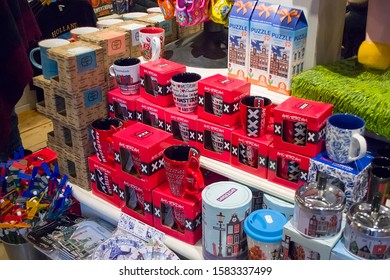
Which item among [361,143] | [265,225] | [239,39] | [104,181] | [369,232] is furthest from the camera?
[104,181]

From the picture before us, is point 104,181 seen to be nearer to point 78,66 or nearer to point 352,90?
point 78,66

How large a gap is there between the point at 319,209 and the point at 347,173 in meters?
0.15

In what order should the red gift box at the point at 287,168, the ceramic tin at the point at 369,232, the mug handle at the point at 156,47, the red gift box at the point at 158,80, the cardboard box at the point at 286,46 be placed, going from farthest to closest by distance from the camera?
1. the mug handle at the point at 156,47
2. the red gift box at the point at 158,80
3. the cardboard box at the point at 286,46
4. the red gift box at the point at 287,168
5. the ceramic tin at the point at 369,232

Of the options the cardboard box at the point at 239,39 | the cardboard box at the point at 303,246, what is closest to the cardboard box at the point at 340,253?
the cardboard box at the point at 303,246

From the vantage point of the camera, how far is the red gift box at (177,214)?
1.32 metres

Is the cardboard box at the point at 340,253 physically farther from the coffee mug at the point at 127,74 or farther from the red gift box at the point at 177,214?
the coffee mug at the point at 127,74

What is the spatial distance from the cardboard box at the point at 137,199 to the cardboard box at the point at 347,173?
18.9 inches

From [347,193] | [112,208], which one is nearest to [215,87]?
[347,193]

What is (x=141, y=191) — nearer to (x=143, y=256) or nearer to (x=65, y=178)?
(x=143, y=256)

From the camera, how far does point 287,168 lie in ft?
4.05

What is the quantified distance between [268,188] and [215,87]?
308 mm

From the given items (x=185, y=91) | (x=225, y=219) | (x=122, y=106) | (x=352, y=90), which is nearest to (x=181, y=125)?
(x=185, y=91)
